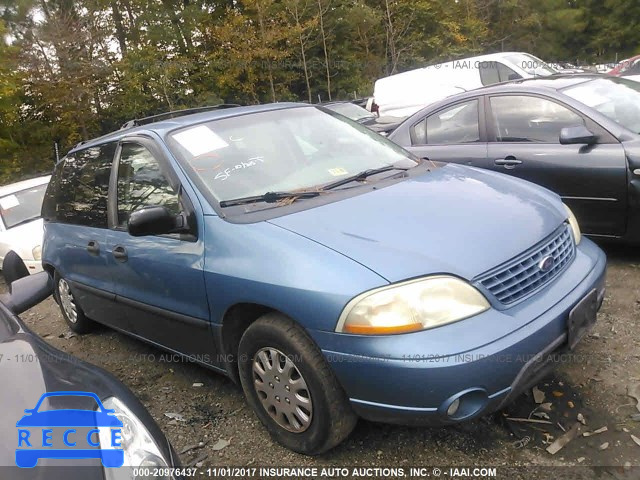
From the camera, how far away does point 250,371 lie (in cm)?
276

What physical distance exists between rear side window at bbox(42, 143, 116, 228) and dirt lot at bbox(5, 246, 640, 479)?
46.6 inches

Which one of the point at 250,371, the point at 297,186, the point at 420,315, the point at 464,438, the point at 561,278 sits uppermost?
the point at 297,186

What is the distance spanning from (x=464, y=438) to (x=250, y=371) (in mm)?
1072

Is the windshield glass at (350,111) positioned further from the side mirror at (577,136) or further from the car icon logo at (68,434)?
the car icon logo at (68,434)

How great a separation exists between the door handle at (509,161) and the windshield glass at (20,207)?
5.94 meters

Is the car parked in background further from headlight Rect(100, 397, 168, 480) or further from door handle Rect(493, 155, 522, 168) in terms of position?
headlight Rect(100, 397, 168, 480)

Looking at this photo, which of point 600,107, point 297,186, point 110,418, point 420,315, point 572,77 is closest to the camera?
point 110,418

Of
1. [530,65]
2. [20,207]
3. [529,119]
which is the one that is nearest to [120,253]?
[529,119]

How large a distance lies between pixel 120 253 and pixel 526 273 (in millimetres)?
2312

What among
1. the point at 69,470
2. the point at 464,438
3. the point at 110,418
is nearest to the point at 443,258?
the point at 464,438

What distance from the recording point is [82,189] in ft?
13.5

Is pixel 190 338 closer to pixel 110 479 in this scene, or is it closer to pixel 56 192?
pixel 110 479

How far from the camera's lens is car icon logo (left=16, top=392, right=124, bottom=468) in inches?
65.6

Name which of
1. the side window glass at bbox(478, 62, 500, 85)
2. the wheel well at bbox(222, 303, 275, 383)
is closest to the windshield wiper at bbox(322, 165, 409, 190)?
the wheel well at bbox(222, 303, 275, 383)
